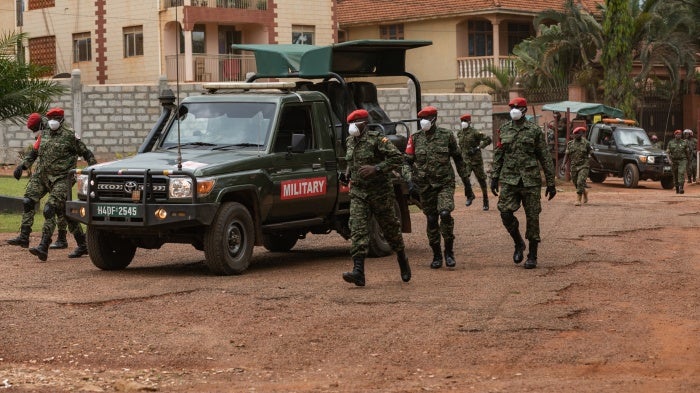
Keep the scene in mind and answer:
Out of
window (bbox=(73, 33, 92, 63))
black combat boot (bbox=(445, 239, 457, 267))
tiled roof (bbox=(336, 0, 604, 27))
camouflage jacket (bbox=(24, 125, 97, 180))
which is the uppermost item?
tiled roof (bbox=(336, 0, 604, 27))

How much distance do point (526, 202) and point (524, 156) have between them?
Answer: 514mm

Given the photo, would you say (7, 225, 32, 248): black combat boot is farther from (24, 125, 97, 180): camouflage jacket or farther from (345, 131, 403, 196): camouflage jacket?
(345, 131, 403, 196): camouflage jacket

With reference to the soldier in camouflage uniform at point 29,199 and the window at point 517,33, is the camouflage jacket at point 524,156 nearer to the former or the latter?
the soldier in camouflage uniform at point 29,199

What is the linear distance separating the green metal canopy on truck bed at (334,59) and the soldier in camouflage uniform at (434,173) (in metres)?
2.18

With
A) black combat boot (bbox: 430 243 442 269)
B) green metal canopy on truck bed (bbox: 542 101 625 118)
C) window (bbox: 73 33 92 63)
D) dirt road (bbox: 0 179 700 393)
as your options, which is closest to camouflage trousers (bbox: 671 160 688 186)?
green metal canopy on truck bed (bbox: 542 101 625 118)

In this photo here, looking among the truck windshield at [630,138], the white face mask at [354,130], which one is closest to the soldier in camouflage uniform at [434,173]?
the white face mask at [354,130]

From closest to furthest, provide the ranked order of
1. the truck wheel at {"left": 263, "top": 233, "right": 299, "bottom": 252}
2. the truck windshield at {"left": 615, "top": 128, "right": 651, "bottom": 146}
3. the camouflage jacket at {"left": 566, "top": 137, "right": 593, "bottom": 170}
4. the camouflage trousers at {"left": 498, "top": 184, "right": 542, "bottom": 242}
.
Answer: the camouflage trousers at {"left": 498, "top": 184, "right": 542, "bottom": 242}
the truck wheel at {"left": 263, "top": 233, "right": 299, "bottom": 252}
the camouflage jacket at {"left": 566, "top": 137, "right": 593, "bottom": 170}
the truck windshield at {"left": 615, "top": 128, "right": 651, "bottom": 146}

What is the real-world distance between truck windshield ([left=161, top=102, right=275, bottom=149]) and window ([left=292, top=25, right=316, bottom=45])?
111 feet

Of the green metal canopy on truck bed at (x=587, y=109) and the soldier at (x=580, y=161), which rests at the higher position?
the green metal canopy on truck bed at (x=587, y=109)

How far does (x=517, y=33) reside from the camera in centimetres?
5531

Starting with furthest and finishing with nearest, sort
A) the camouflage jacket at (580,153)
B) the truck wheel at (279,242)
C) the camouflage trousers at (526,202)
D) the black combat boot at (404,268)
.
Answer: the camouflage jacket at (580,153)
the truck wheel at (279,242)
the camouflage trousers at (526,202)
the black combat boot at (404,268)

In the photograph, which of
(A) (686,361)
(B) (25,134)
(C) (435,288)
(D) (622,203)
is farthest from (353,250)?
(B) (25,134)

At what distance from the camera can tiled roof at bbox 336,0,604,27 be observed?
52.9 m

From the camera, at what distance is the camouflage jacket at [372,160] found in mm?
13109
